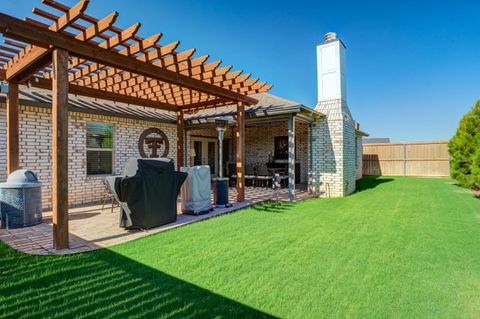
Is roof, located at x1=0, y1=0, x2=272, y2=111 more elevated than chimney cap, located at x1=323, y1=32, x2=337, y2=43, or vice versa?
chimney cap, located at x1=323, y1=32, x2=337, y2=43

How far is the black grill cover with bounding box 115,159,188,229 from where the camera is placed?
4402 millimetres

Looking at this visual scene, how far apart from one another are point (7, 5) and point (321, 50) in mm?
8947

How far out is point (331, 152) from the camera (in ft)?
29.2

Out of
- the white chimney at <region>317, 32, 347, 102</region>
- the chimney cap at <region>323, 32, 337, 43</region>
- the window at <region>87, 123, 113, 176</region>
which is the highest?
the chimney cap at <region>323, 32, 337, 43</region>

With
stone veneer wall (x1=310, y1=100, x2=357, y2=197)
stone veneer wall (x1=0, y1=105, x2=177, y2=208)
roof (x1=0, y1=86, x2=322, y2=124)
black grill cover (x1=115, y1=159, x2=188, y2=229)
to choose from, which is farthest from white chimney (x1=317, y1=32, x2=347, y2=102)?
black grill cover (x1=115, y1=159, x2=188, y2=229)

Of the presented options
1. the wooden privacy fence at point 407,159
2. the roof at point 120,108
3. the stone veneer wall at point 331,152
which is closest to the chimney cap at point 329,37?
the stone veneer wall at point 331,152

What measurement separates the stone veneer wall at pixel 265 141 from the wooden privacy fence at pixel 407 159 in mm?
7368

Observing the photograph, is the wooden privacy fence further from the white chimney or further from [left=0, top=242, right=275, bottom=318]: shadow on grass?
[left=0, top=242, right=275, bottom=318]: shadow on grass

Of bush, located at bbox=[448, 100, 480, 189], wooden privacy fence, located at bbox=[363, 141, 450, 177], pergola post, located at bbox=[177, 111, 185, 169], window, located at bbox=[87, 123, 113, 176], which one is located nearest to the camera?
window, located at bbox=[87, 123, 113, 176]

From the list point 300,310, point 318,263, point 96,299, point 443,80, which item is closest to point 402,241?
point 318,263

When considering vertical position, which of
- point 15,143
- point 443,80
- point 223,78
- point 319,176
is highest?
point 443,80

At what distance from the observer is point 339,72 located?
923 centimetres

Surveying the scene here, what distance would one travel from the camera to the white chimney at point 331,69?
926 cm

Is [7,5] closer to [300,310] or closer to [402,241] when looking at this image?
[300,310]
